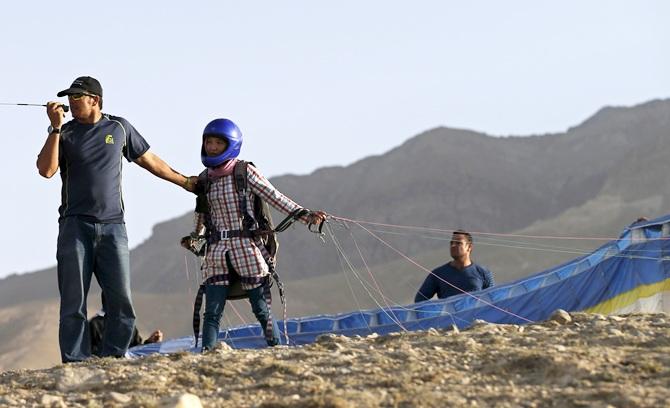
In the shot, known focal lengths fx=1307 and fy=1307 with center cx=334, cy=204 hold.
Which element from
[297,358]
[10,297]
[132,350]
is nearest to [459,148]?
[10,297]

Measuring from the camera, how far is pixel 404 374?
19.5 feet

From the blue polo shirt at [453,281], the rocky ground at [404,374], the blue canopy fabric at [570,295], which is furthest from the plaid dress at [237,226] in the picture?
the blue polo shirt at [453,281]

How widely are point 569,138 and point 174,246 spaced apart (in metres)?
27.6

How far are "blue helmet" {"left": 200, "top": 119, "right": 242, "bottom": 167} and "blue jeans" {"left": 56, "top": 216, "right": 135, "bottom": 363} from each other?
2.20ft

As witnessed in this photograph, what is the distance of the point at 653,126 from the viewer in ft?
269

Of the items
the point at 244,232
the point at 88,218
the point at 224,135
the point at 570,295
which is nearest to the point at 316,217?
the point at 244,232

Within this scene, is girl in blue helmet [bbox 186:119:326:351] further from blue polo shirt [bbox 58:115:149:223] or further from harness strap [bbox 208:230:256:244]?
blue polo shirt [bbox 58:115:149:223]

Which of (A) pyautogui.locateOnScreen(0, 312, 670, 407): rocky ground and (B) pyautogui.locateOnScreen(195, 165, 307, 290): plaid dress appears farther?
(B) pyautogui.locateOnScreen(195, 165, 307, 290): plaid dress

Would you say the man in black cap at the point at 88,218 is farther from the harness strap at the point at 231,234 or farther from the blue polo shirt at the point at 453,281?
the blue polo shirt at the point at 453,281

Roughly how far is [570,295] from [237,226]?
4519mm

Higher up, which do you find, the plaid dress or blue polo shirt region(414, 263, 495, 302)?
the plaid dress

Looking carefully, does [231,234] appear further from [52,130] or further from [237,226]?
[52,130]

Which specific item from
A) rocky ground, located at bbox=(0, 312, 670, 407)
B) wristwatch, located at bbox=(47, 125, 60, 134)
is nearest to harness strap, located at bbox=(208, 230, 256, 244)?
rocky ground, located at bbox=(0, 312, 670, 407)

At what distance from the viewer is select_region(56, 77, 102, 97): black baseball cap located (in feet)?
25.2
